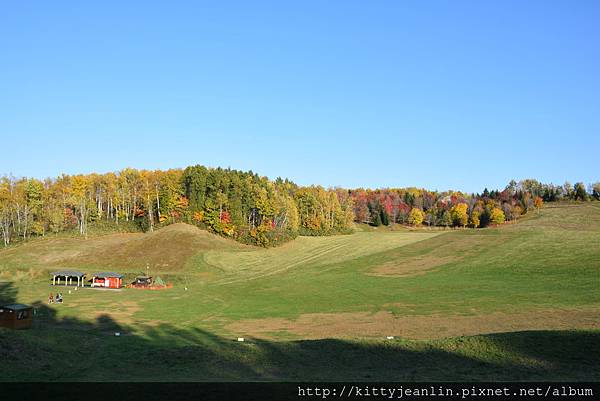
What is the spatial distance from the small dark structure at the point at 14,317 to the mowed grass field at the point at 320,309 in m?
1.77

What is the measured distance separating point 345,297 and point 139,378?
129 ft

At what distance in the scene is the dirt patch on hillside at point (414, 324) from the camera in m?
40.6

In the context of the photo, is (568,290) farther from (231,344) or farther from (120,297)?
(120,297)

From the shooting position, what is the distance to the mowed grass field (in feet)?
87.1

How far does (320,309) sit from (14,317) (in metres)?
29.0

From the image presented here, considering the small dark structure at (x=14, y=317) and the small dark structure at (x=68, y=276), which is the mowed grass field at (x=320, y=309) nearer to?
the small dark structure at (x=14, y=317)

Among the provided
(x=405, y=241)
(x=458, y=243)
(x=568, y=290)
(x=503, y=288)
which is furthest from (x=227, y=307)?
(x=405, y=241)

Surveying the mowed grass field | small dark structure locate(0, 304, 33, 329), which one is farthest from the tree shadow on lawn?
small dark structure locate(0, 304, 33, 329)

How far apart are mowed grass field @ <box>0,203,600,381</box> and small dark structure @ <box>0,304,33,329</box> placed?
177cm

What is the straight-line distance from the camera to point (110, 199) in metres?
160

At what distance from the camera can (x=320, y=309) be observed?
180 feet

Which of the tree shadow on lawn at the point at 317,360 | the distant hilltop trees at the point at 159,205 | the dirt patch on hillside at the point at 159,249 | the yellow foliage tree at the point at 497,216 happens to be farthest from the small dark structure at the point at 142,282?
the yellow foliage tree at the point at 497,216

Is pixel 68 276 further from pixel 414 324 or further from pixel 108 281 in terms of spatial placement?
pixel 414 324

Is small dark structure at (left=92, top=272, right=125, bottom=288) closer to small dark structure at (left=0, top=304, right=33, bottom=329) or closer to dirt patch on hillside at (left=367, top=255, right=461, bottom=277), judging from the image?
small dark structure at (left=0, top=304, right=33, bottom=329)
